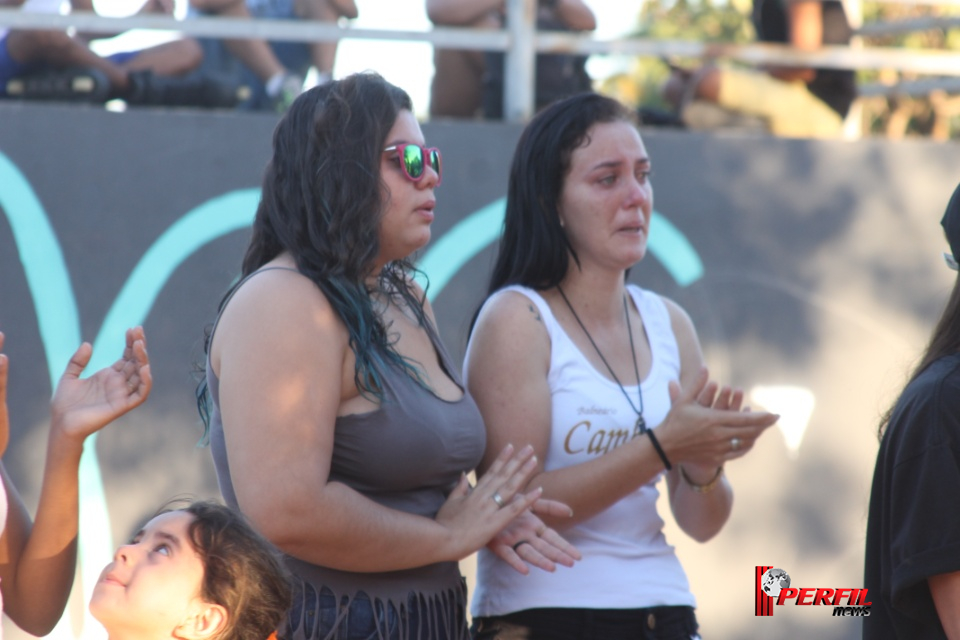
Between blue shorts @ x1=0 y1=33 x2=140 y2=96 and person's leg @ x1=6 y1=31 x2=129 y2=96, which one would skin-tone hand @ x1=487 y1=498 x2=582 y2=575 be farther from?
blue shorts @ x1=0 y1=33 x2=140 y2=96

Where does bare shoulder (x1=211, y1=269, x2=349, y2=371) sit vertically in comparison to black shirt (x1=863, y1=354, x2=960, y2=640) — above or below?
above

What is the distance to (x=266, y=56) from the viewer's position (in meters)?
4.89

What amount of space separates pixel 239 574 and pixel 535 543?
697mm

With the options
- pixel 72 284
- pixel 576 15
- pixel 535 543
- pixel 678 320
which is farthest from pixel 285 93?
pixel 535 543

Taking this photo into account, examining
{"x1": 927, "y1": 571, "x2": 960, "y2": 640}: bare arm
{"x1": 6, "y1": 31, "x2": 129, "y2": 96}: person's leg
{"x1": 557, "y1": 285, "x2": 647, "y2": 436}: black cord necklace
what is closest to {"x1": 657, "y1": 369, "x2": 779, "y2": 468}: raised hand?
{"x1": 557, "y1": 285, "x2": 647, "y2": 436}: black cord necklace

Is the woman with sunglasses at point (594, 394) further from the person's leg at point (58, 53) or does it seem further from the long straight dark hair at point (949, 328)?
the person's leg at point (58, 53)

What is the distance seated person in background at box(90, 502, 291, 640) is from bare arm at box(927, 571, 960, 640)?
113 cm

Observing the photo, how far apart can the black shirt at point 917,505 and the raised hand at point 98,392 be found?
138 centimetres

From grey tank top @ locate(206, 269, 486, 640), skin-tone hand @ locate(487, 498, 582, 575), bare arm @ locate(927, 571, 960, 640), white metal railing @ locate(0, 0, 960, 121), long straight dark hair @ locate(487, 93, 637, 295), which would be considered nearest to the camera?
bare arm @ locate(927, 571, 960, 640)

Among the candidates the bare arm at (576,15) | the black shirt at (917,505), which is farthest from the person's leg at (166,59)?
the black shirt at (917,505)

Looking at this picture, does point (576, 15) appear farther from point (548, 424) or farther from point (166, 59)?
point (548, 424)

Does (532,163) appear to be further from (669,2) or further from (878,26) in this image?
(669,2)

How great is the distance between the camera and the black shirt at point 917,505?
1.89m

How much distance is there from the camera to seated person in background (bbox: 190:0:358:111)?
4711 mm
